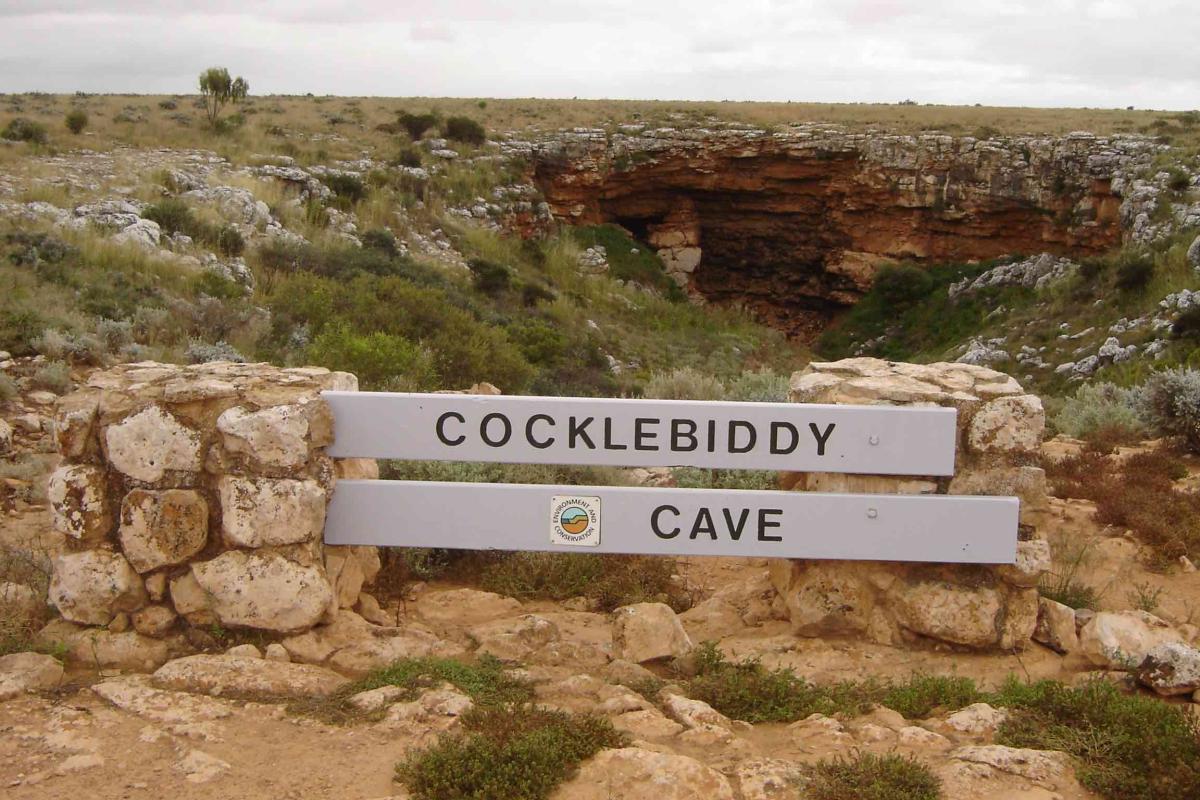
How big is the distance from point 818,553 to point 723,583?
1.27 m

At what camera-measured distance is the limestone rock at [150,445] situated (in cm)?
414

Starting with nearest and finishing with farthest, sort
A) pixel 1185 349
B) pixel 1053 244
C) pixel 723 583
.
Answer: pixel 723 583, pixel 1185 349, pixel 1053 244

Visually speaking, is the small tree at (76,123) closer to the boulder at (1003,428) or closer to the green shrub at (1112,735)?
the boulder at (1003,428)

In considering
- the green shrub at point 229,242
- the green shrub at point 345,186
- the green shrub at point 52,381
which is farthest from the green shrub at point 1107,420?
the green shrub at point 345,186

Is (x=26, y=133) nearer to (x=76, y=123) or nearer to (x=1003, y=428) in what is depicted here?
(x=76, y=123)

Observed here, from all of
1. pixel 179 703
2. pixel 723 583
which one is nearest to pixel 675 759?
pixel 179 703

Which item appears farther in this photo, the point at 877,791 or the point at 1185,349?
the point at 1185,349

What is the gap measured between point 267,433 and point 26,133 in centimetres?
2020

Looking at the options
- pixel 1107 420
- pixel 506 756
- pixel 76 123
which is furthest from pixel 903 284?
pixel 506 756

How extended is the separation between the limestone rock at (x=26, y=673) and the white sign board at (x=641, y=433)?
1327mm

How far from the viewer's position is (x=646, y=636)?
13.9 feet

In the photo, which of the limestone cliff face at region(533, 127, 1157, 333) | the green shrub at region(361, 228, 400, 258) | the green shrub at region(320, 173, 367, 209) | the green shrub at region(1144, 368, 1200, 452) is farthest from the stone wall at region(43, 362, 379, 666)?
the limestone cliff face at region(533, 127, 1157, 333)

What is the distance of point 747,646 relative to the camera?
14.8 ft

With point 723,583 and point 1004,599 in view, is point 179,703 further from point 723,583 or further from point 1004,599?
point 1004,599
